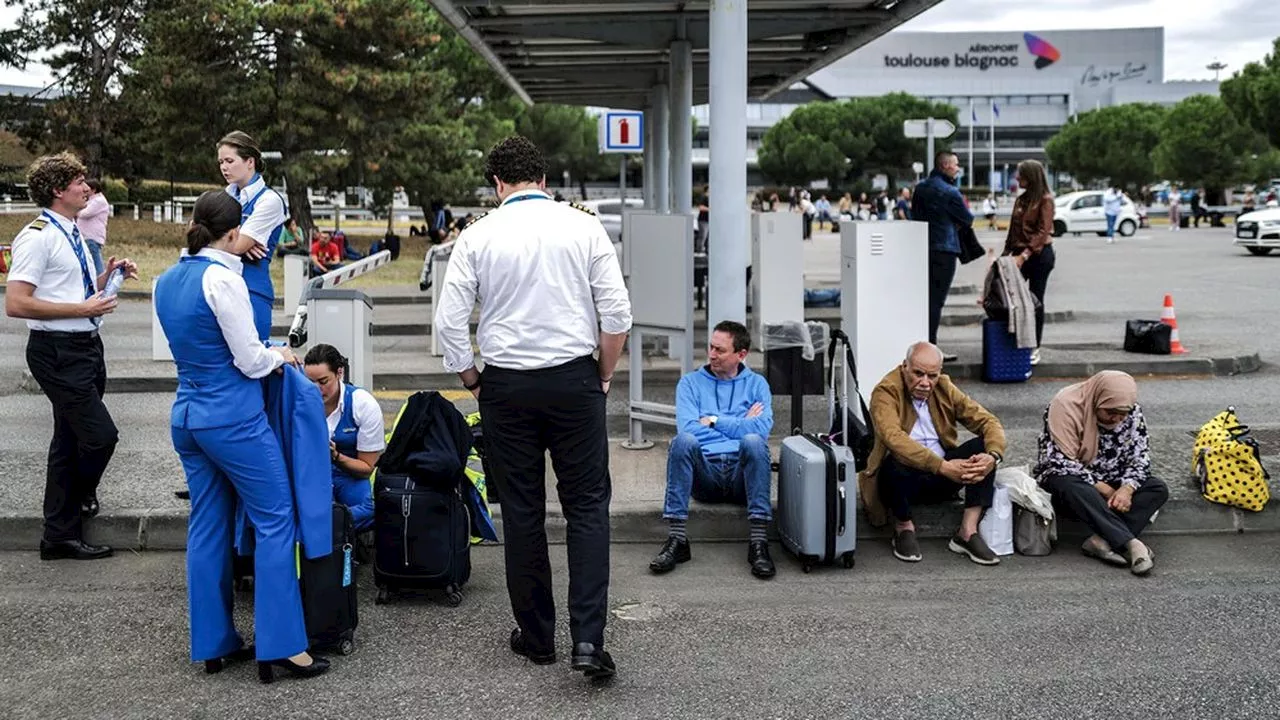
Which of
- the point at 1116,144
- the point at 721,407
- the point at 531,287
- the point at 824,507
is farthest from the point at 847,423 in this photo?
the point at 1116,144

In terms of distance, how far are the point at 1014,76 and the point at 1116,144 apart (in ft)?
202

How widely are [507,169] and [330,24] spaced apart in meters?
28.9

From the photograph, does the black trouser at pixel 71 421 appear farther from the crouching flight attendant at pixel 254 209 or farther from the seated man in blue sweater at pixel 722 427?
the seated man in blue sweater at pixel 722 427

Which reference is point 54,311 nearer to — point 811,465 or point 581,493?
point 581,493

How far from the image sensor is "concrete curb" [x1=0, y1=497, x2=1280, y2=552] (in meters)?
7.14

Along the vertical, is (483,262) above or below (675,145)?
below

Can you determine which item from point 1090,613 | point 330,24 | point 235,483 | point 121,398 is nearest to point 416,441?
point 235,483

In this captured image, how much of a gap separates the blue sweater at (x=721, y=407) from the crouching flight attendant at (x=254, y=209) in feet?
7.19

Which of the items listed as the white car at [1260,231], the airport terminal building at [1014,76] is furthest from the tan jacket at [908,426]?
the airport terminal building at [1014,76]

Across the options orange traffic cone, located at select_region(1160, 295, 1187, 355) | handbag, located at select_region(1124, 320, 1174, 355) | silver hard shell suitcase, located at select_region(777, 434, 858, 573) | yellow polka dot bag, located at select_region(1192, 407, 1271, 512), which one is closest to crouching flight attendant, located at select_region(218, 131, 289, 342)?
silver hard shell suitcase, located at select_region(777, 434, 858, 573)

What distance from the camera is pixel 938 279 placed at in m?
11.9

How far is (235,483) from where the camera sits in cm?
520

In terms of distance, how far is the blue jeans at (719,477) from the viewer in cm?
688

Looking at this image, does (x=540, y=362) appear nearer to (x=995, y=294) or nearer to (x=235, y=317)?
(x=235, y=317)
